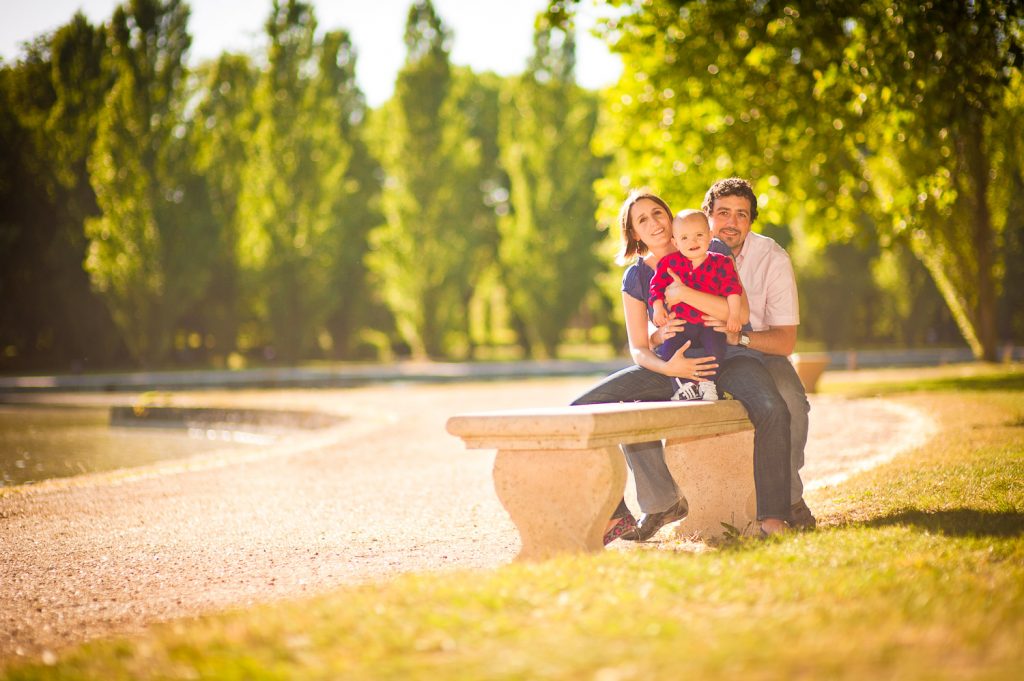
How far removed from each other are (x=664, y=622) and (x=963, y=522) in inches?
102

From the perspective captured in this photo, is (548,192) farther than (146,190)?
Yes

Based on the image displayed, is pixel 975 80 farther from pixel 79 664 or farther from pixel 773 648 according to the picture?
pixel 79 664

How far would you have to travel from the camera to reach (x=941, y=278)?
22266 mm

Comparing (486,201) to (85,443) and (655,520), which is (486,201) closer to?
(85,443)

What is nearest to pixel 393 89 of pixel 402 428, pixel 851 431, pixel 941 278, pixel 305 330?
pixel 305 330

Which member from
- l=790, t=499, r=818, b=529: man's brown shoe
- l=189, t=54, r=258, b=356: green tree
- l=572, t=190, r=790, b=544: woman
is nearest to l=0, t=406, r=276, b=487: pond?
l=572, t=190, r=790, b=544: woman

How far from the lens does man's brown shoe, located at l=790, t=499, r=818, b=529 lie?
18.3ft

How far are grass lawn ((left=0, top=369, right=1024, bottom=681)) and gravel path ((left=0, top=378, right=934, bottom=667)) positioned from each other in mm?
854

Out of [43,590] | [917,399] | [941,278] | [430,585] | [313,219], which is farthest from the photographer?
[313,219]

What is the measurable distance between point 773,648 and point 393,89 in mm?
40423

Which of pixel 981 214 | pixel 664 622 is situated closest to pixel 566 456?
pixel 664 622

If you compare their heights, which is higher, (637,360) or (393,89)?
(393,89)

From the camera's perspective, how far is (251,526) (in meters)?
A: 6.93

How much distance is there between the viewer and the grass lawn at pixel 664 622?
2.98m
